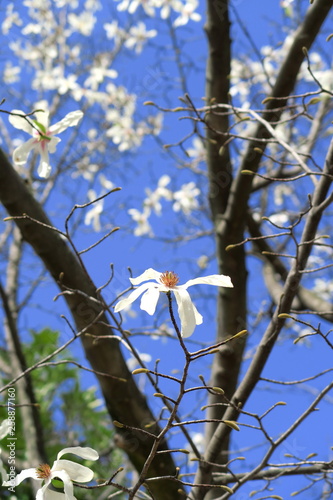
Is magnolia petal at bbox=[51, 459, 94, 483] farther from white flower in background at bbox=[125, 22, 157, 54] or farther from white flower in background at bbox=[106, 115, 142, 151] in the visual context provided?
white flower in background at bbox=[125, 22, 157, 54]

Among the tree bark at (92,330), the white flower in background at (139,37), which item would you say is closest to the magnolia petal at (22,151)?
the tree bark at (92,330)

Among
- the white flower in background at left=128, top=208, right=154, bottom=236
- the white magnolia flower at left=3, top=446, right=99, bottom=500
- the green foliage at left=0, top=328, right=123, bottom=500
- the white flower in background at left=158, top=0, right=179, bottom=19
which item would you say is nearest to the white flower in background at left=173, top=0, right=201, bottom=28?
the white flower in background at left=158, top=0, right=179, bottom=19

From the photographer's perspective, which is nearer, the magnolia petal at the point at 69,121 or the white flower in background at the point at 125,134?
the magnolia petal at the point at 69,121

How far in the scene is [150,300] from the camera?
0.76 m

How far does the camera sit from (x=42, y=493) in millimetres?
755

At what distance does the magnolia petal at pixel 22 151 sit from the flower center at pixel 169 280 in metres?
0.54

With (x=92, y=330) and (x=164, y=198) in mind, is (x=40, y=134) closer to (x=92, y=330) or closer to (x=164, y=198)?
(x=92, y=330)

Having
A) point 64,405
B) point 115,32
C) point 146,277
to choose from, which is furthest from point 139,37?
point 146,277

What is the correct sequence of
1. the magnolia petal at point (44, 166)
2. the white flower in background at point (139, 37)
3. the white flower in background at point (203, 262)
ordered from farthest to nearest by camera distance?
the white flower in background at point (139, 37) < the white flower in background at point (203, 262) < the magnolia petal at point (44, 166)

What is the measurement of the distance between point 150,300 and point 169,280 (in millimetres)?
49

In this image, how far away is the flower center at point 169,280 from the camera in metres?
0.79

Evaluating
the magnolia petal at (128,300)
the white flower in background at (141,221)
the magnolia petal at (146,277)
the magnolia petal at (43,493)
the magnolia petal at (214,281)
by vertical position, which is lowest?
the magnolia petal at (43,493)

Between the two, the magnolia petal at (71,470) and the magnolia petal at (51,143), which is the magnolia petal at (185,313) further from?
the magnolia petal at (51,143)

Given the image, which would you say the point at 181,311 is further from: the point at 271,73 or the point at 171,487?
the point at 271,73
